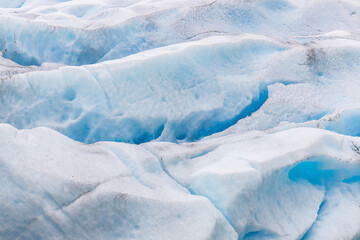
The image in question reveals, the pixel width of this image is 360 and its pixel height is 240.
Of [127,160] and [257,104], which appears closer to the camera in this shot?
[127,160]

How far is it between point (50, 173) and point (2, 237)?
12.7 inches

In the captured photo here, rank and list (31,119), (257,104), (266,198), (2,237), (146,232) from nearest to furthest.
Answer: (2,237)
(146,232)
(266,198)
(31,119)
(257,104)

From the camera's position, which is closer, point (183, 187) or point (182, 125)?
point (183, 187)

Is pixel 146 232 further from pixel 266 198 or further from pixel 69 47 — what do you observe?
pixel 69 47

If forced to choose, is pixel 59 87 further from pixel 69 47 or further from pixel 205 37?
pixel 205 37

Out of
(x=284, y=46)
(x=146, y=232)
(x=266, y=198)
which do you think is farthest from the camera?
(x=284, y=46)

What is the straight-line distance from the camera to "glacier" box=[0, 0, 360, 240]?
169 centimetres

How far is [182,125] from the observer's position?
2650mm

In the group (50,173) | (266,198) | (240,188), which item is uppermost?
(50,173)

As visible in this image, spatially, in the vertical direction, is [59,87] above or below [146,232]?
above

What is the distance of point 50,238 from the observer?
1557 millimetres

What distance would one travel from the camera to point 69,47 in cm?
336

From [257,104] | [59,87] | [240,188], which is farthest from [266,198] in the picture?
[59,87]

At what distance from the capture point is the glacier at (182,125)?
5.53 ft
